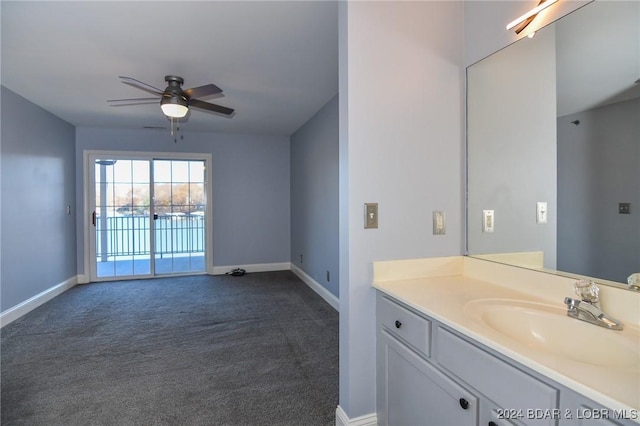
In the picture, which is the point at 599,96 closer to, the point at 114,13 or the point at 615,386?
the point at 615,386

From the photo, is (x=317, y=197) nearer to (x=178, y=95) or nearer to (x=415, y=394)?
(x=178, y=95)

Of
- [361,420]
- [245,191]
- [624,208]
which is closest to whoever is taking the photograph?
[624,208]

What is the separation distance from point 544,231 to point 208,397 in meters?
2.17

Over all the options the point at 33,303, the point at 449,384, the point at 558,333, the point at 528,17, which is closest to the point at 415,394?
the point at 449,384

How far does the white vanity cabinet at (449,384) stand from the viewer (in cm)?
86

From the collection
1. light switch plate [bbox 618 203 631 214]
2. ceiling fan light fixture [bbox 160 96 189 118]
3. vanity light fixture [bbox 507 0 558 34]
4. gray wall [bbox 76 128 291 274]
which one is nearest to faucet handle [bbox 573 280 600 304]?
light switch plate [bbox 618 203 631 214]

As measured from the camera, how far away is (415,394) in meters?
1.37

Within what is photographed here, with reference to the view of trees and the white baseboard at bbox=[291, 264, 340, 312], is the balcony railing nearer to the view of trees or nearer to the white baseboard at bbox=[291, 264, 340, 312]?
the view of trees

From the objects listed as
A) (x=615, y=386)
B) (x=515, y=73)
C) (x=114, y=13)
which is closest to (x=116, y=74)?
(x=114, y=13)

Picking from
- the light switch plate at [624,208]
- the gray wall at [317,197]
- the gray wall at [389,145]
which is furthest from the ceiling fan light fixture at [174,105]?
the light switch plate at [624,208]

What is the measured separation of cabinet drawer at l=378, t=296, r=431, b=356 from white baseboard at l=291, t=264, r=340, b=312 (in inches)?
86.7

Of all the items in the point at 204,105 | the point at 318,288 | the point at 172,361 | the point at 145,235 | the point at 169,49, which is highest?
the point at 169,49

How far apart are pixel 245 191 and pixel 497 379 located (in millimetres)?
5234

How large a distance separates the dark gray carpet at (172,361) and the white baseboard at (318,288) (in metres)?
0.09
